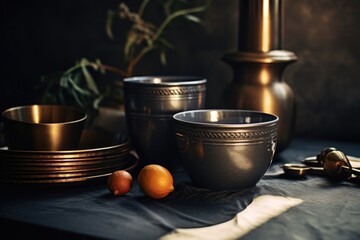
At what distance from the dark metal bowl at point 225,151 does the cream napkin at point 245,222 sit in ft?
0.19

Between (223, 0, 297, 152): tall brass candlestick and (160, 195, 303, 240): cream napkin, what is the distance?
31 cm

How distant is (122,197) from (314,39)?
0.78m

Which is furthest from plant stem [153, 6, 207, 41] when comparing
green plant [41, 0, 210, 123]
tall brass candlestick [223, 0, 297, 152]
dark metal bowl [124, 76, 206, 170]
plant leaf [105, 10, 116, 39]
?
dark metal bowl [124, 76, 206, 170]

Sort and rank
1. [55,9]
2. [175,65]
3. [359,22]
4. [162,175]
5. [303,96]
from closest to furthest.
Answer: [162,175] < [359,22] < [303,96] < [175,65] < [55,9]

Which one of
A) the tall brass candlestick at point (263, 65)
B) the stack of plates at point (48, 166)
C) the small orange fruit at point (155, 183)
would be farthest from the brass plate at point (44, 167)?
the tall brass candlestick at point (263, 65)

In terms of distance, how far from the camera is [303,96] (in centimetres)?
159

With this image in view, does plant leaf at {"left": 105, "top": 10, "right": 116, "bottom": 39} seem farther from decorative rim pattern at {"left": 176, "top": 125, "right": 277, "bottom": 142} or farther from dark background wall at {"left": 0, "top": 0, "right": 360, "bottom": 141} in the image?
decorative rim pattern at {"left": 176, "top": 125, "right": 277, "bottom": 142}

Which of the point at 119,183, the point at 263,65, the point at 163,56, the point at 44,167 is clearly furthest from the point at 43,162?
the point at 163,56

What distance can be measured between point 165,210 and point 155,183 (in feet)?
0.23

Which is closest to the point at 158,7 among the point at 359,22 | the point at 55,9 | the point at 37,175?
the point at 55,9

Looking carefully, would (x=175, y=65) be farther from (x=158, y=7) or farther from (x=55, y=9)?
(x=55, y=9)

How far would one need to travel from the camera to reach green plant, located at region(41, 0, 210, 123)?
61.9 inches

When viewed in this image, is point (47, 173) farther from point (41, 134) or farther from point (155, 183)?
point (155, 183)

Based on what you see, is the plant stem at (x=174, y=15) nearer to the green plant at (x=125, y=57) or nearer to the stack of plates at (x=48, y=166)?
the green plant at (x=125, y=57)
